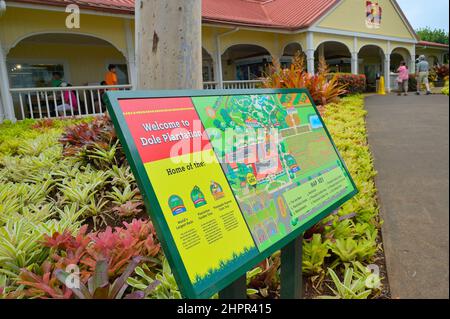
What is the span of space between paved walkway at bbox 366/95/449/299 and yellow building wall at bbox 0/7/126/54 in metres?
10.1

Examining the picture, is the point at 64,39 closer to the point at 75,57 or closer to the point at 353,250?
the point at 75,57

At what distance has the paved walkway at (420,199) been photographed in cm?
98

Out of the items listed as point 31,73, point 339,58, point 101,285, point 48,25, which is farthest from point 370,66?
point 101,285

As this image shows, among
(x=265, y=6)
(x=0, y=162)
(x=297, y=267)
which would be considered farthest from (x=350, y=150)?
(x=265, y=6)

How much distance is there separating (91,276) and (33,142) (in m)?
4.16

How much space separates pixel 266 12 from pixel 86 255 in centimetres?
1713

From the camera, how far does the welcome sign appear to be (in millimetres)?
1281

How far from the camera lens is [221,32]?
41.8 ft

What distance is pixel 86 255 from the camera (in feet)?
7.50

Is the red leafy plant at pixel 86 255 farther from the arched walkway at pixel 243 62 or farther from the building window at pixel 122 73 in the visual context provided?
the arched walkway at pixel 243 62

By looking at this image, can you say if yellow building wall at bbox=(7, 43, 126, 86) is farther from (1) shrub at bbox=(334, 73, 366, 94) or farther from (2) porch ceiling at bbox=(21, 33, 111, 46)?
(1) shrub at bbox=(334, 73, 366, 94)

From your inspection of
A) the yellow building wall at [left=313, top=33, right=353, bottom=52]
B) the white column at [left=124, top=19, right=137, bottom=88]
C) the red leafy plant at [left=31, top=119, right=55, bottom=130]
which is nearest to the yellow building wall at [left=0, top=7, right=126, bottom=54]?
the white column at [left=124, top=19, right=137, bottom=88]

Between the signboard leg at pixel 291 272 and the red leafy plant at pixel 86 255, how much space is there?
893mm

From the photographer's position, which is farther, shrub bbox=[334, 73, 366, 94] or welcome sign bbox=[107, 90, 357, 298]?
shrub bbox=[334, 73, 366, 94]
